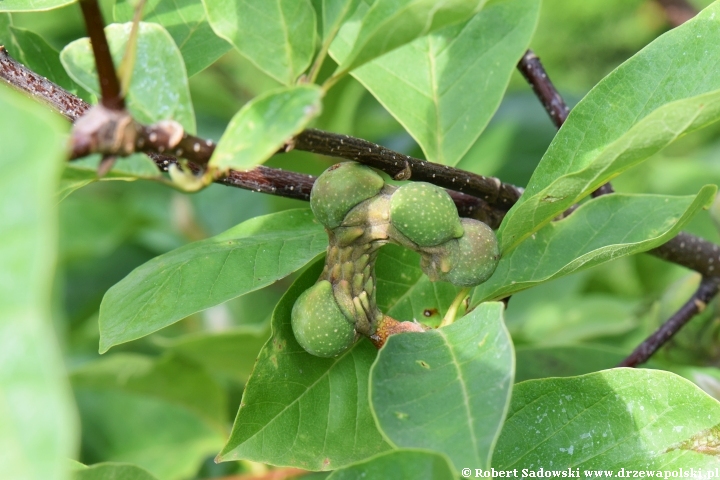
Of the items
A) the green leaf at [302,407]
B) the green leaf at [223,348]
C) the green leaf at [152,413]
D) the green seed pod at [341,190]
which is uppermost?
the green seed pod at [341,190]

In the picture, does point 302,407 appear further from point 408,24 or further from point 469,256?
point 408,24

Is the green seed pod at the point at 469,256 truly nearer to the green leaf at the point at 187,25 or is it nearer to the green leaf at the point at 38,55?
the green leaf at the point at 187,25

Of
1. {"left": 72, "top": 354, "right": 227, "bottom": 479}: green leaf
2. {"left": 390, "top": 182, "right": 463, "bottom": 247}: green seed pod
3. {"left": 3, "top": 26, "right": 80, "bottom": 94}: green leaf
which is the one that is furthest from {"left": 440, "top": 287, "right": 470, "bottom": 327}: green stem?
{"left": 72, "top": 354, "right": 227, "bottom": 479}: green leaf

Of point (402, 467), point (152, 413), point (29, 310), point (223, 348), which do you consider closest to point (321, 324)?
point (402, 467)

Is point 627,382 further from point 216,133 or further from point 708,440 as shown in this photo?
point 216,133

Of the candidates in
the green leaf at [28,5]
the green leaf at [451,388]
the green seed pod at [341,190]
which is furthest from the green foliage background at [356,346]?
the green leaf at [28,5]

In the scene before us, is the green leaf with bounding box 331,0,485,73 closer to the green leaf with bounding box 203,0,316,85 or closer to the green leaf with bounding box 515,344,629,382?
the green leaf with bounding box 203,0,316,85
